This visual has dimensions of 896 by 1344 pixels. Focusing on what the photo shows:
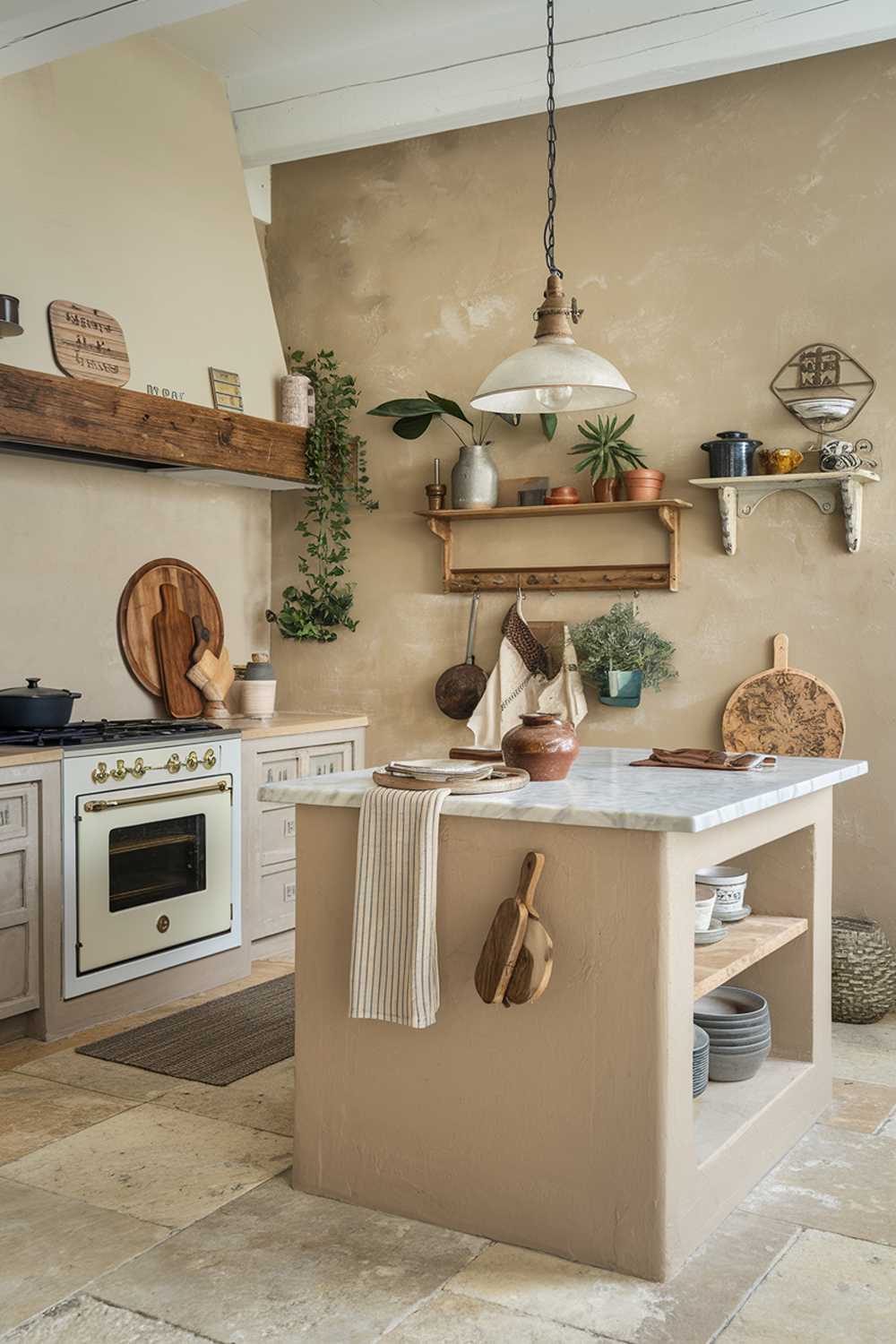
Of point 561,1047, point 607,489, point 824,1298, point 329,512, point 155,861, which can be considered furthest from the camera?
point 329,512

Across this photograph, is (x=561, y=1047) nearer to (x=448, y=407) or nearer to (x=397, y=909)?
(x=397, y=909)

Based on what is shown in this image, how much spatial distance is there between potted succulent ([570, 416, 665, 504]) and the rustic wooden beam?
1227 mm

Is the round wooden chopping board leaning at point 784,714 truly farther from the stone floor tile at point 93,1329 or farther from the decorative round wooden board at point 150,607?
the stone floor tile at point 93,1329

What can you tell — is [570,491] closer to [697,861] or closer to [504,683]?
[504,683]

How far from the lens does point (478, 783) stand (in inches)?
108

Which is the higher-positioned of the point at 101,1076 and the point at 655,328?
the point at 655,328

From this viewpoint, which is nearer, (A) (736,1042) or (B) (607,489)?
(A) (736,1042)

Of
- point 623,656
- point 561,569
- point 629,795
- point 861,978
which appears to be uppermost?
point 561,569

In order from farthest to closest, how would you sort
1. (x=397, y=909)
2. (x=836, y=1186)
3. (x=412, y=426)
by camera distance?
(x=412, y=426)
(x=836, y=1186)
(x=397, y=909)

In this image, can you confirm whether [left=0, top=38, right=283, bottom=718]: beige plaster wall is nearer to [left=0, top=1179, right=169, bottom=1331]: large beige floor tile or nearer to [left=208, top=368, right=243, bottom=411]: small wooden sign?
[left=208, top=368, right=243, bottom=411]: small wooden sign

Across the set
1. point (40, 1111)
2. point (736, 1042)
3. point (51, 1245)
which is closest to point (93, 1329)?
point (51, 1245)

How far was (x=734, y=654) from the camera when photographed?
15.7 feet

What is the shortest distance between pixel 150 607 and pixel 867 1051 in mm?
3154

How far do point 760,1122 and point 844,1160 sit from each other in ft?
0.95
